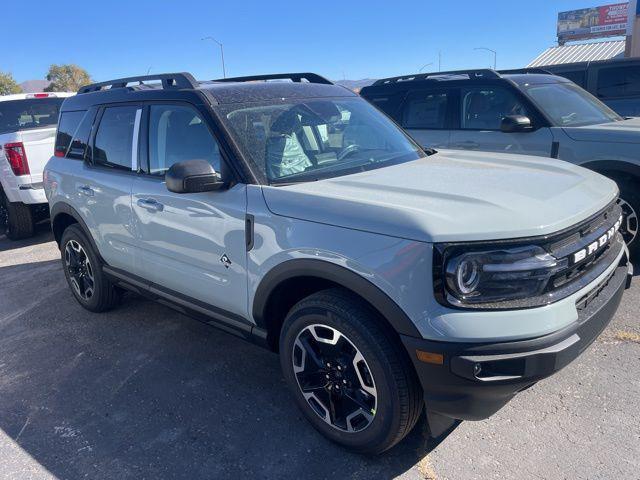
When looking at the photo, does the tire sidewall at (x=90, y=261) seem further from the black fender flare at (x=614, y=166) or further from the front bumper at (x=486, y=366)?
the black fender flare at (x=614, y=166)

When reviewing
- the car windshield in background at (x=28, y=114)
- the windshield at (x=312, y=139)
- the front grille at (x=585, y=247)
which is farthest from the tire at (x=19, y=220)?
the front grille at (x=585, y=247)

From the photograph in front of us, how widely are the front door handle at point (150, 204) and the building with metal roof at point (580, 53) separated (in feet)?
85.3

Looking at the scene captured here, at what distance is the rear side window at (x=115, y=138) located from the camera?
3895 mm

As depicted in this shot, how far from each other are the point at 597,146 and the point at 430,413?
369cm

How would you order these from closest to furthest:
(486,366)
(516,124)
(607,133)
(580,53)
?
1. (486,366)
2. (607,133)
3. (516,124)
4. (580,53)

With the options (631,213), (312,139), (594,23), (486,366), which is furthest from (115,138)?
(594,23)

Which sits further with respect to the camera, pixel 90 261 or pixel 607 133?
Answer: pixel 607 133

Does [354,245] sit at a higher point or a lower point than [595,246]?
higher

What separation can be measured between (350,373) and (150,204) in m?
1.79

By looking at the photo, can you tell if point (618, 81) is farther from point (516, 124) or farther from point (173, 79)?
point (173, 79)

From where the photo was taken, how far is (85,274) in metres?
4.71

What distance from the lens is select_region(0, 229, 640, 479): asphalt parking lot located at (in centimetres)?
265

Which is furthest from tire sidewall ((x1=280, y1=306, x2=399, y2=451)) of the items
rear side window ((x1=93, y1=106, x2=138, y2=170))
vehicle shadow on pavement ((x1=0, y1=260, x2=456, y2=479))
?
rear side window ((x1=93, y1=106, x2=138, y2=170))

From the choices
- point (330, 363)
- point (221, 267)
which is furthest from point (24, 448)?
point (330, 363)
